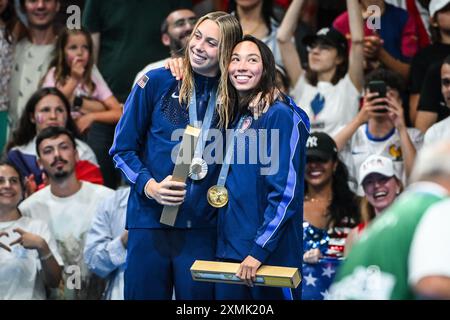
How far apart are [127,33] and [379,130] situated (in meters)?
1.88

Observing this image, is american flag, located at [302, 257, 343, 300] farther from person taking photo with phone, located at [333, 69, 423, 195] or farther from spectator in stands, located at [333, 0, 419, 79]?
spectator in stands, located at [333, 0, 419, 79]

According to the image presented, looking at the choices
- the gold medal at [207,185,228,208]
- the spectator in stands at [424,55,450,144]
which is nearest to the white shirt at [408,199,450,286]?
the gold medal at [207,185,228,208]

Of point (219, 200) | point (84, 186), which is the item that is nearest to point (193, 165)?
point (219, 200)

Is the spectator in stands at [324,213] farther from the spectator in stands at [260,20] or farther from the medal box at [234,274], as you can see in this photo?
the medal box at [234,274]

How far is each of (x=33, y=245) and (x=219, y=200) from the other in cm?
201

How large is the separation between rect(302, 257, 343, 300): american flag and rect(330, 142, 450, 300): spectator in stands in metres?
3.21

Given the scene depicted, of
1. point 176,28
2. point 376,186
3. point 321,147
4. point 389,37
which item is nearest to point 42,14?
point 176,28

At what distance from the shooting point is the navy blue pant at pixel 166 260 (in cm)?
636

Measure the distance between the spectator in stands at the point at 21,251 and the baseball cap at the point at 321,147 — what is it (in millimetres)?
1670

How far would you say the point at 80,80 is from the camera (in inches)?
344

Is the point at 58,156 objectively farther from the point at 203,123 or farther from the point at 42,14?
the point at 203,123

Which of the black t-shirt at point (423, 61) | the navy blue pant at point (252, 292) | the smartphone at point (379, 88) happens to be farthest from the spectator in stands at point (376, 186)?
the navy blue pant at point (252, 292)
